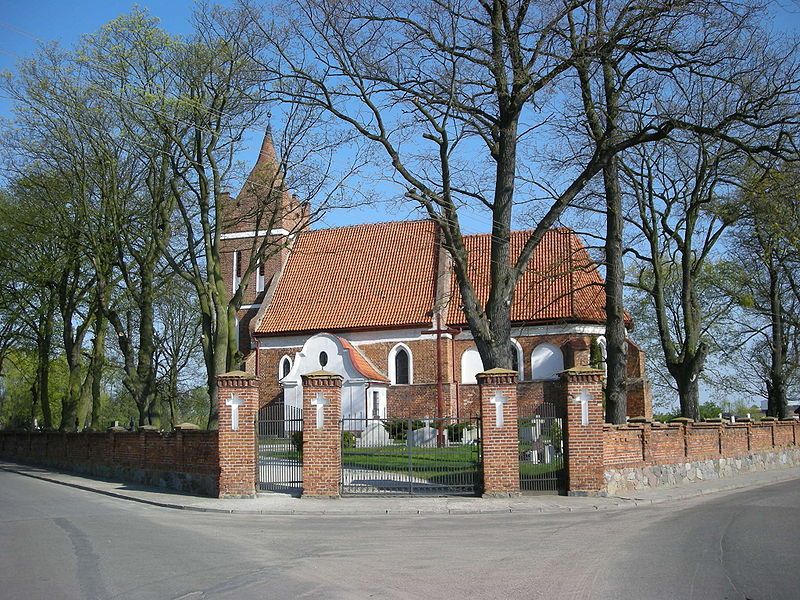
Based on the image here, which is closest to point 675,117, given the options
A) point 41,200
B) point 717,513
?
point 717,513

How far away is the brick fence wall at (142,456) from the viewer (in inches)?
813

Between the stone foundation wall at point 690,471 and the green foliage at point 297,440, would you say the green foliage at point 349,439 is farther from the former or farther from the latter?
the stone foundation wall at point 690,471

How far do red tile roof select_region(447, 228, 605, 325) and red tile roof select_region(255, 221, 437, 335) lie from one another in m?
2.11

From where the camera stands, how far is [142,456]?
2433 centimetres

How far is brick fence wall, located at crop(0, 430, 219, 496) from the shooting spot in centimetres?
2066

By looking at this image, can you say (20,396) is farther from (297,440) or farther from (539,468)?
(539,468)

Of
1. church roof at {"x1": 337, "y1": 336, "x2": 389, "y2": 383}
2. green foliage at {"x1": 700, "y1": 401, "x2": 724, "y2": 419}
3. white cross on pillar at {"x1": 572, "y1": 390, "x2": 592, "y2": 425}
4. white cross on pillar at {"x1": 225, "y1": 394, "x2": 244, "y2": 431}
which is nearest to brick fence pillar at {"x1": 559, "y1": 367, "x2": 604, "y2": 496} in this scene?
white cross on pillar at {"x1": 572, "y1": 390, "x2": 592, "y2": 425}

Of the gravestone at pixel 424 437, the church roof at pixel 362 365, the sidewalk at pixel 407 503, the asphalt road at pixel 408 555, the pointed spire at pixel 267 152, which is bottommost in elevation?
the sidewalk at pixel 407 503

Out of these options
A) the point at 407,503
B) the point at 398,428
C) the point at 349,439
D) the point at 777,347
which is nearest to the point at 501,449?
the point at 407,503

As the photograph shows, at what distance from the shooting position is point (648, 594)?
837 centimetres

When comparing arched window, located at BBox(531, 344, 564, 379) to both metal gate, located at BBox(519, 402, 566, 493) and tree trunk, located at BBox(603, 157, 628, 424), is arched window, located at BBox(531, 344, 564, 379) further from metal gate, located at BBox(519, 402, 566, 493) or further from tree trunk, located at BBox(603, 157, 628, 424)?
metal gate, located at BBox(519, 402, 566, 493)

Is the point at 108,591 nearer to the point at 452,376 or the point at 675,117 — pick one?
the point at 675,117

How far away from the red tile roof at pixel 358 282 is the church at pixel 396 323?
62 millimetres

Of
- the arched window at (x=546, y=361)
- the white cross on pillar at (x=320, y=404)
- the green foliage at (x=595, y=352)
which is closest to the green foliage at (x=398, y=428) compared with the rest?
the white cross on pillar at (x=320, y=404)
